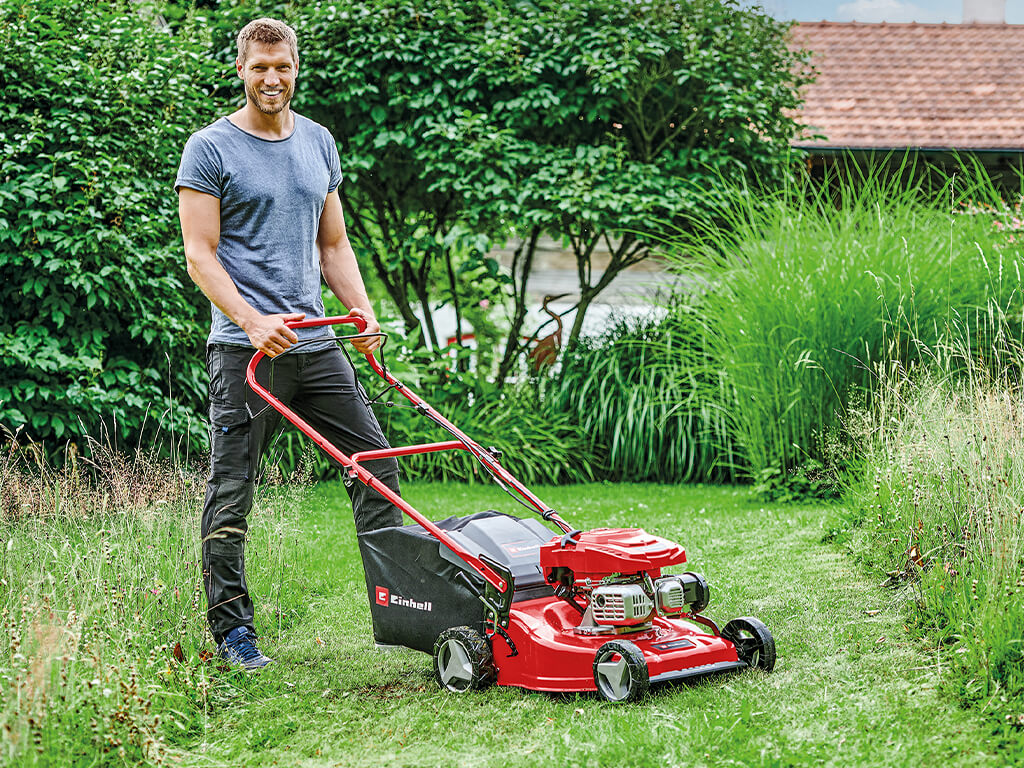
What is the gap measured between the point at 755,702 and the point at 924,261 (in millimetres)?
3729

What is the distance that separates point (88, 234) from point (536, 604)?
3469 mm

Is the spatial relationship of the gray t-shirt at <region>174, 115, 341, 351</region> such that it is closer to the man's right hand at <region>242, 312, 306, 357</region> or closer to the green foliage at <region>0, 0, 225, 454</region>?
the man's right hand at <region>242, 312, 306, 357</region>

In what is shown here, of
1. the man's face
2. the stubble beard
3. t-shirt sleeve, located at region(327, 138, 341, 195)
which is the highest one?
the man's face

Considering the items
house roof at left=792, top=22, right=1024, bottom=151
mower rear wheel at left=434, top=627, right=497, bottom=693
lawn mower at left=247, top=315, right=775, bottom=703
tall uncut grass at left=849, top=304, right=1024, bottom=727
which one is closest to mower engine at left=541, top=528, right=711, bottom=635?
lawn mower at left=247, top=315, right=775, bottom=703

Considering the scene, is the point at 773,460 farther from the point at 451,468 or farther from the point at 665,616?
the point at 665,616

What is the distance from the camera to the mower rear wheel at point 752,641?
3.07m

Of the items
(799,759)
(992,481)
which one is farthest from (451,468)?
(799,759)

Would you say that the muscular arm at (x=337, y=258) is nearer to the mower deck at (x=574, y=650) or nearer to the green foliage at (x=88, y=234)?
the mower deck at (x=574, y=650)

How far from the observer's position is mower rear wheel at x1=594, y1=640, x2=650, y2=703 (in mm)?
2801

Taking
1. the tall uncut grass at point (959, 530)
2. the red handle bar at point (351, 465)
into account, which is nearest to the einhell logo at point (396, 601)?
the red handle bar at point (351, 465)

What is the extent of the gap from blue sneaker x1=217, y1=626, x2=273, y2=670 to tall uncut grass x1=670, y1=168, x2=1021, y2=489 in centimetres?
321

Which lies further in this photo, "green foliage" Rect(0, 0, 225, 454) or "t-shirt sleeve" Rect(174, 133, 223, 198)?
"green foliage" Rect(0, 0, 225, 454)

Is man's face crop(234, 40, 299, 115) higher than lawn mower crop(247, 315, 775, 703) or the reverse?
higher

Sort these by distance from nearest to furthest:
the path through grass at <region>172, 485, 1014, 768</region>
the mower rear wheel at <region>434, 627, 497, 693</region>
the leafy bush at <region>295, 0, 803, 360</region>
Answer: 1. the path through grass at <region>172, 485, 1014, 768</region>
2. the mower rear wheel at <region>434, 627, 497, 693</region>
3. the leafy bush at <region>295, 0, 803, 360</region>
